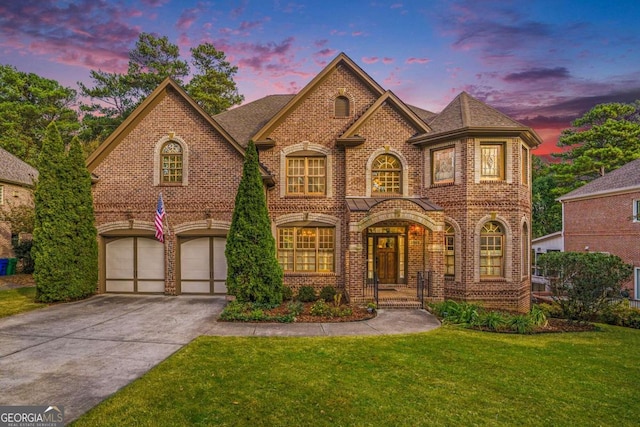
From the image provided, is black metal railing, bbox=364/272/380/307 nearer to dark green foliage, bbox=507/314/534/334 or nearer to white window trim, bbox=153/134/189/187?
dark green foliage, bbox=507/314/534/334

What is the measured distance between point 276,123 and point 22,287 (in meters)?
14.3

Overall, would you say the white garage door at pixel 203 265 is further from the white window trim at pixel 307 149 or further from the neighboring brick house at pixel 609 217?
the neighboring brick house at pixel 609 217

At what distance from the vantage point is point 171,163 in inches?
522

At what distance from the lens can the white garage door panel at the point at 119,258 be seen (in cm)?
1338

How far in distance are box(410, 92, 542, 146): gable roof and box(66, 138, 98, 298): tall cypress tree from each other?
13.3 meters

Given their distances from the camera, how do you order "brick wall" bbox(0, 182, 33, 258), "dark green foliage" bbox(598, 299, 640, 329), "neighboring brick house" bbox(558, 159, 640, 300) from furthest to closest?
"brick wall" bbox(0, 182, 33, 258), "neighboring brick house" bbox(558, 159, 640, 300), "dark green foliage" bbox(598, 299, 640, 329)

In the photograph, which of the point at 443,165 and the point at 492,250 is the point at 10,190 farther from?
the point at 492,250

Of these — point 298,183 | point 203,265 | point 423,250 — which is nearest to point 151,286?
point 203,265

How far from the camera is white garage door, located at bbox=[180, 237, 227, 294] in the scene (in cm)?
1320

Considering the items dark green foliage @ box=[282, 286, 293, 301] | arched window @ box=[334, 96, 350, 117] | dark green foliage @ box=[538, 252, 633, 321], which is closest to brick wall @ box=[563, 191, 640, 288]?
dark green foliage @ box=[538, 252, 633, 321]

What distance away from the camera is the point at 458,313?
10.0 meters

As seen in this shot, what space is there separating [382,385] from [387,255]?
27.5 feet

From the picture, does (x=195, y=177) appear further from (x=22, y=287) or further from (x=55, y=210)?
(x=22, y=287)

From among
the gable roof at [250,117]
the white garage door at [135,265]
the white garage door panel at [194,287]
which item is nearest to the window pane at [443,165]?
the gable roof at [250,117]
